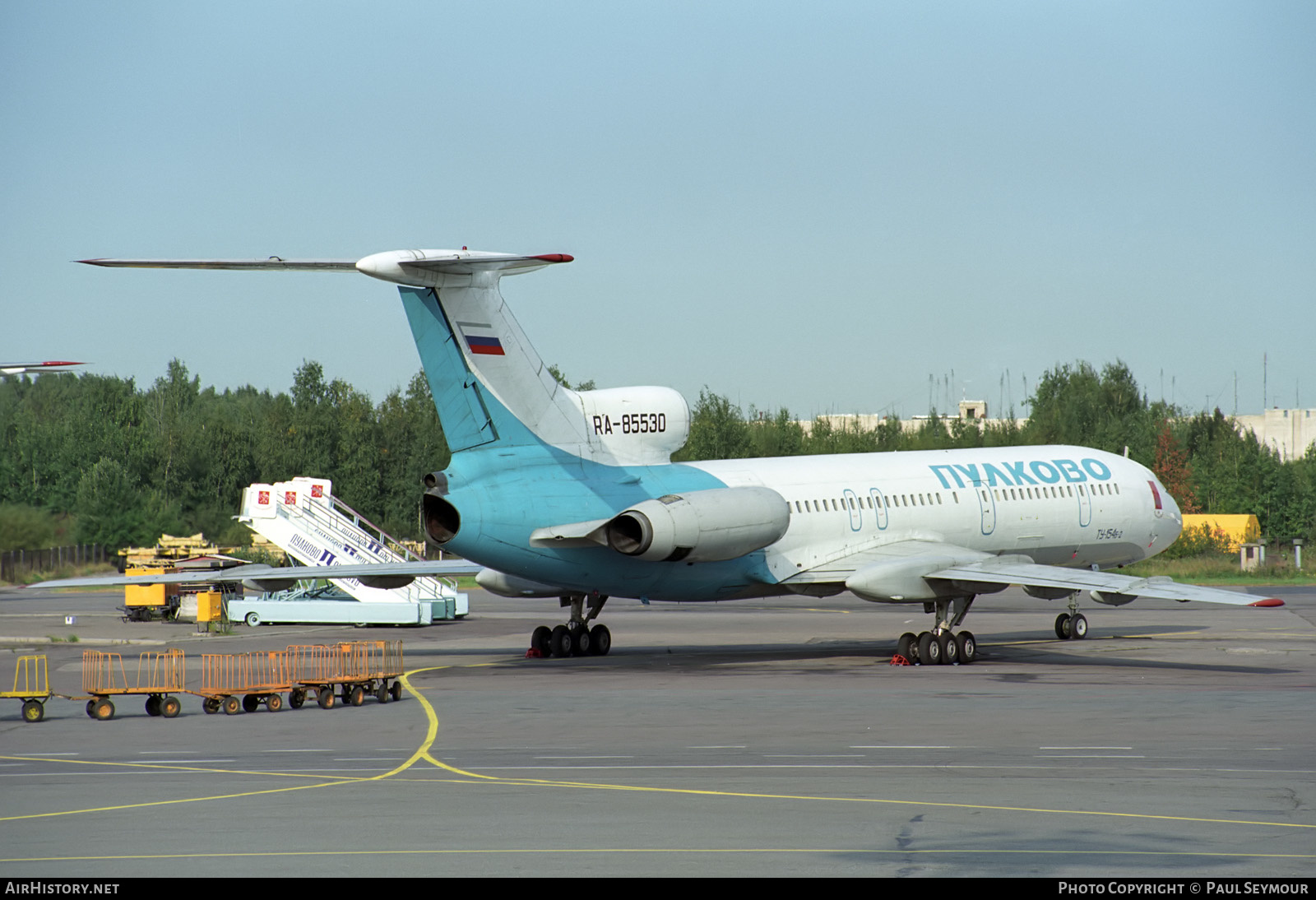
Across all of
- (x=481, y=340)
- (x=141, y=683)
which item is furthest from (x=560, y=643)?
(x=141, y=683)

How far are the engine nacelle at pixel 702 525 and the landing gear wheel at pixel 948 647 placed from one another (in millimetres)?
3605

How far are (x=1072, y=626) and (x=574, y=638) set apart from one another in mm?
11583

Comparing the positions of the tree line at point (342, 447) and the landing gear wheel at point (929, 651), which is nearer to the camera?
the landing gear wheel at point (929, 651)

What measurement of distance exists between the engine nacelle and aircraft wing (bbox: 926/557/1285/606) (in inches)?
130

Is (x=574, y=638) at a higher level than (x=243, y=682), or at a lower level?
higher

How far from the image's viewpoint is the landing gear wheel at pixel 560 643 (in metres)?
29.0

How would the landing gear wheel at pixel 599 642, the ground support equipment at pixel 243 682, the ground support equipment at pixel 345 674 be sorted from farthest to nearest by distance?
the landing gear wheel at pixel 599 642 < the ground support equipment at pixel 345 674 < the ground support equipment at pixel 243 682

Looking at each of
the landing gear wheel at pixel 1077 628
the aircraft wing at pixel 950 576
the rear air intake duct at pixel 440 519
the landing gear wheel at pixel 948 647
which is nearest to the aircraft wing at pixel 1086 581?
the aircraft wing at pixel 950 576

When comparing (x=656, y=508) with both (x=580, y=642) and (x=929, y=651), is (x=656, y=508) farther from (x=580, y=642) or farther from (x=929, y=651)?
(x=929, y=651)

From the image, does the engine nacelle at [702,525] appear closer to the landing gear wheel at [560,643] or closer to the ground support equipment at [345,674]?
the ground support equipment at [345,674]

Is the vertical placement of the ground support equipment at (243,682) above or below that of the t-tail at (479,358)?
below

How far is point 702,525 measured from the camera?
2486cm

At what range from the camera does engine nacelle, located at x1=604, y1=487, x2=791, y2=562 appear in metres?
24.3
